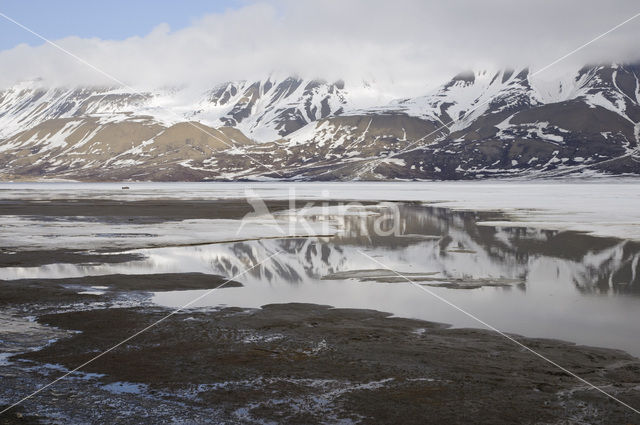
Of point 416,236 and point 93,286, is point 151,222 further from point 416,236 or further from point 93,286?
point 93,286

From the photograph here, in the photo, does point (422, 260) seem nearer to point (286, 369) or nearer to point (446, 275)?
point (446, 275)

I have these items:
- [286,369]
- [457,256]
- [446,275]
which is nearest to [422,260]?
[457,256]

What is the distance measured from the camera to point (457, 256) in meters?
28.1

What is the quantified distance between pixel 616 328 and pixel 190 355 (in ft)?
32.4

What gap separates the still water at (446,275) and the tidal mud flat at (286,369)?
145 centimetres

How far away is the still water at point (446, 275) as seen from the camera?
1616 centimetres

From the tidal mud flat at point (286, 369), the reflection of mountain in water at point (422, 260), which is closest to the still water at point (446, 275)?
the reflection of mountain in water at point (422, 260)

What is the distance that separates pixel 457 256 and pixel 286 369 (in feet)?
58.6

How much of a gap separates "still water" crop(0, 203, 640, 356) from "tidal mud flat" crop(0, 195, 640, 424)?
145 cm

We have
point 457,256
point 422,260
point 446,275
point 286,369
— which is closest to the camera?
point 286,369

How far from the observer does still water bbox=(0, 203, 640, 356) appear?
53.0 feet

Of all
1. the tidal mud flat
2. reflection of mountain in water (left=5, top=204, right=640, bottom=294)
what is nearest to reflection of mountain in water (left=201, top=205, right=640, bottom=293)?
reflection of mountain in water (left=5, top=204, right=640, bottom=294)

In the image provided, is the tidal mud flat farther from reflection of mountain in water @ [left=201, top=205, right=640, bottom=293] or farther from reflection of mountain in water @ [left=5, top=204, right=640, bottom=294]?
reflection of mountain in water @ [left=201, top=205, right=640, bottom=293]

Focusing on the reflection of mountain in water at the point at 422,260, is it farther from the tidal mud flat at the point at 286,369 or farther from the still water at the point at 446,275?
the tidal mud flat at the point at 286,369
